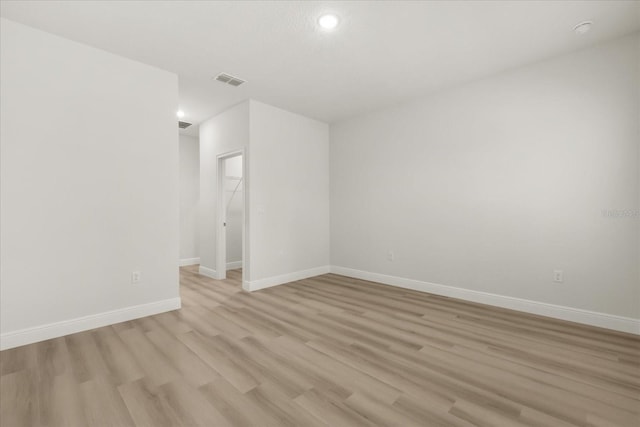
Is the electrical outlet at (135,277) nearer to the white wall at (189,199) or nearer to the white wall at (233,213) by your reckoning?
the white wall at (233,213)

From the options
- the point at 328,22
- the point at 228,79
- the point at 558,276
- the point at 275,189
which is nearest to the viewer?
the point at 328,22

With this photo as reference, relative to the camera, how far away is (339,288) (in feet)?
14.6

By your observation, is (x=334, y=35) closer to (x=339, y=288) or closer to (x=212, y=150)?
(x=212, y=150)

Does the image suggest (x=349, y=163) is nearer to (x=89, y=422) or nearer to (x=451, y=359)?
(x=451, y=359)

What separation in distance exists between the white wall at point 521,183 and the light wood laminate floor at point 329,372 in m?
0.58

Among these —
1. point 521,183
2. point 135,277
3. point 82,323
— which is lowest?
point 82,323

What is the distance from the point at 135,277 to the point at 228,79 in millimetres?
2579

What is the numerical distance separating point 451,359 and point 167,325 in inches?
106

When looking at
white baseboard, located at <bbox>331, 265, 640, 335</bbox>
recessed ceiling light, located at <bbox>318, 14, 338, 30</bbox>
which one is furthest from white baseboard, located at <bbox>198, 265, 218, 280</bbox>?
recessed ceiling light, located at <bbox>318, 14, 338, 30</bbox>

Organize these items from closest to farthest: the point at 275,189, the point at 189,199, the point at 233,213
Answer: the point at 275,189, the point at 233,213, the point at 189,199

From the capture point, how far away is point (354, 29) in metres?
2.69

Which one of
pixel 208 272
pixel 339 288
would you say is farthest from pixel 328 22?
pixel 208 272

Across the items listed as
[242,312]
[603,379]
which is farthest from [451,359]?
[242,312]

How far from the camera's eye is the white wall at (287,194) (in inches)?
174
